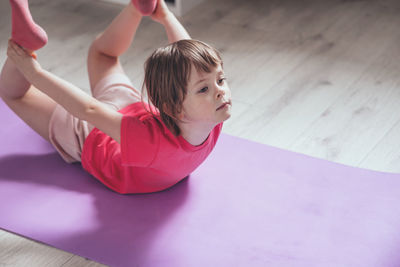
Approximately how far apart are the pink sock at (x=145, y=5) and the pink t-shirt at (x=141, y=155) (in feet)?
0.78

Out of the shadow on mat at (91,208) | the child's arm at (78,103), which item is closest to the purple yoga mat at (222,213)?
the shadow on mat at (91,208)

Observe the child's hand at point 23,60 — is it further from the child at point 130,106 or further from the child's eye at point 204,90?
the child's eye at point 204,90

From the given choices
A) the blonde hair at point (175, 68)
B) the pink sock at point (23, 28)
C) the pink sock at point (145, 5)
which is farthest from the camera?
the pink sock at point (145, 5)

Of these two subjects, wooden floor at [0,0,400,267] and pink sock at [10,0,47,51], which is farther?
wooden floor at [0,0,400,267]

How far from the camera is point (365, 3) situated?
2.49 metres

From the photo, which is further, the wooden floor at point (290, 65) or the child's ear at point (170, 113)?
the wooden floor at point (290, 65)

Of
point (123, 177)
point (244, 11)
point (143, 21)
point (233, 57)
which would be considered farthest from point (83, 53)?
point (123, 177)

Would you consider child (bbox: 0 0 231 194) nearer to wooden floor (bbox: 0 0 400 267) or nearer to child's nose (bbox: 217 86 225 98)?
child's nose (bbox: 217 86 225 98)

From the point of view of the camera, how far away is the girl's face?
46.4 inches

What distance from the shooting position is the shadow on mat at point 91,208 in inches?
50.6

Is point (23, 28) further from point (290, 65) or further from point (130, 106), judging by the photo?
point (290, 65)

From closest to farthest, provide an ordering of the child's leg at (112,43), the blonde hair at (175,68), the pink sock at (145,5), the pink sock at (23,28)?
the blonde hair at (175,68), the pink sock at (23,28), the pink sock at (145,5), the child's leg at (112,43)

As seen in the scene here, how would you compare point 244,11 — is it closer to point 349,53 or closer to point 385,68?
point 349,53

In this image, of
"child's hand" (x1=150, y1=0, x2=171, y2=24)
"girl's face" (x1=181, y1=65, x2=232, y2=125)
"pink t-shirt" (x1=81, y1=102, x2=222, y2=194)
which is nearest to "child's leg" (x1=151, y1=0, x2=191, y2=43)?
"child's hand" (x1=150, y1=0, x2=171, y2=24)
